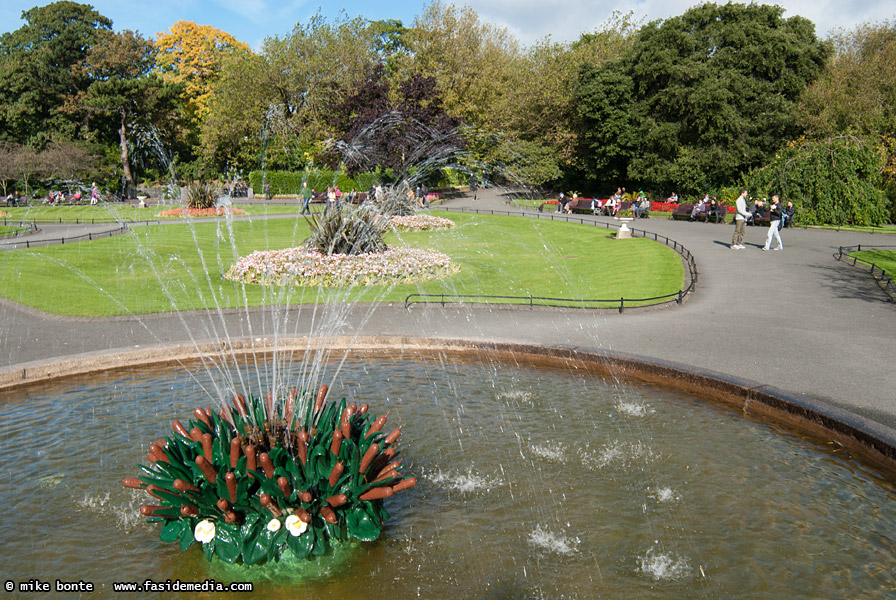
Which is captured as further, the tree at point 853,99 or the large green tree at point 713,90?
the large green tree at point 713,90

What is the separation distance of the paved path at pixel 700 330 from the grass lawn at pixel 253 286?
3.36 ft

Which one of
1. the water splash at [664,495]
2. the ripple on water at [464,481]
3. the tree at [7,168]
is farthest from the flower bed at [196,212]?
the water splash at [664,495]

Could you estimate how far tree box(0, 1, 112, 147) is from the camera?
53406 mm

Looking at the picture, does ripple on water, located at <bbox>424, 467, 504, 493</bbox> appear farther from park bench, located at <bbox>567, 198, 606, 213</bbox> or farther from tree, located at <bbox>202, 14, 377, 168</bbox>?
tree, located at <bbox>202, 14, 377, 168</bbox>

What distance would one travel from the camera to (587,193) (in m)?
55.3

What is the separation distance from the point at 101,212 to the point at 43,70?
2394 centimetres

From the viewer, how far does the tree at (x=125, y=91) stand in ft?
166

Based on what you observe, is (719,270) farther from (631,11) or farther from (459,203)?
(631,11)

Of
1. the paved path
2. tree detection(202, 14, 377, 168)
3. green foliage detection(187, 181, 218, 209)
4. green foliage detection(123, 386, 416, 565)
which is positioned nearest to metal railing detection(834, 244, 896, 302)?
the paved path

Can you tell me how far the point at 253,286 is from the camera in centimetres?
1664

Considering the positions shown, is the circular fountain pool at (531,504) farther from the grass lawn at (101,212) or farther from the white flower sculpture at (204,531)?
the grass lawn at (101,212)

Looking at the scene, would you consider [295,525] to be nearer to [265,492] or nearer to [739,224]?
[265,492]

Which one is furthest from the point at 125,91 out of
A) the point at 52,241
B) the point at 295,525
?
the point at 295,525

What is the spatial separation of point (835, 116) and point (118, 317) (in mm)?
40025
